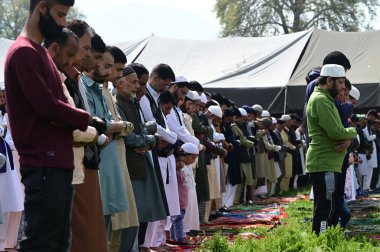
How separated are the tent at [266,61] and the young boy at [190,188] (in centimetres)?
913

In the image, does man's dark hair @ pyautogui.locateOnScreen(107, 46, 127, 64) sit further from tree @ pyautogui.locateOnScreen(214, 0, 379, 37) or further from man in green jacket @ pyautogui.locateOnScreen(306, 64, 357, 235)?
tree @ pyautogui.locateOnScreen(214, 0, 379, 37)

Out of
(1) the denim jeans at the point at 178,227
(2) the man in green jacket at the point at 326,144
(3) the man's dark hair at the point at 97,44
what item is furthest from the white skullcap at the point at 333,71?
(3) the man's dark hair at the point at 97,44

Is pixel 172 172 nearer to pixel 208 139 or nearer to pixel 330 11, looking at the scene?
pixel 208 139

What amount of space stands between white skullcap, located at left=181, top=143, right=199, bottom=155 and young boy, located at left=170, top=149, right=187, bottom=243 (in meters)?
0.05

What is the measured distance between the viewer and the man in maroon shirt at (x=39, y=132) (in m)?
3.73

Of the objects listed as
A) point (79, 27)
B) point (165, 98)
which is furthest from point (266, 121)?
point (79, 27)

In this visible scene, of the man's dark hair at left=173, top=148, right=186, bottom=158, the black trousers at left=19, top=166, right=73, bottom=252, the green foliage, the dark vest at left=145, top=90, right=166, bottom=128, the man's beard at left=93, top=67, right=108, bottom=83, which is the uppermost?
the man's beard at left=93, top=67, right=108, bottom=83

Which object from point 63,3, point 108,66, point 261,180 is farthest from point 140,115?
point 261,180

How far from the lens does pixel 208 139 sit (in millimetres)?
10633

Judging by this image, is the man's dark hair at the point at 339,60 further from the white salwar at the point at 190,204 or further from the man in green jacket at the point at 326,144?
the white salwar at the point at 190,204

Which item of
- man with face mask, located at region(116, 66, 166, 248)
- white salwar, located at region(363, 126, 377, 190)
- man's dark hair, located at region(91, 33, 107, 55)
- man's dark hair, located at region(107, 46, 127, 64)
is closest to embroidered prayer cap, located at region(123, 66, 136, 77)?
man with face mask, located at region(116, 66, 166, 248)

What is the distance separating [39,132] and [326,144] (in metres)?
3.86

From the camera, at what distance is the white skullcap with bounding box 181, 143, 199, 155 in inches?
332

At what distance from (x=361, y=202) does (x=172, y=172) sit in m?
6.36
